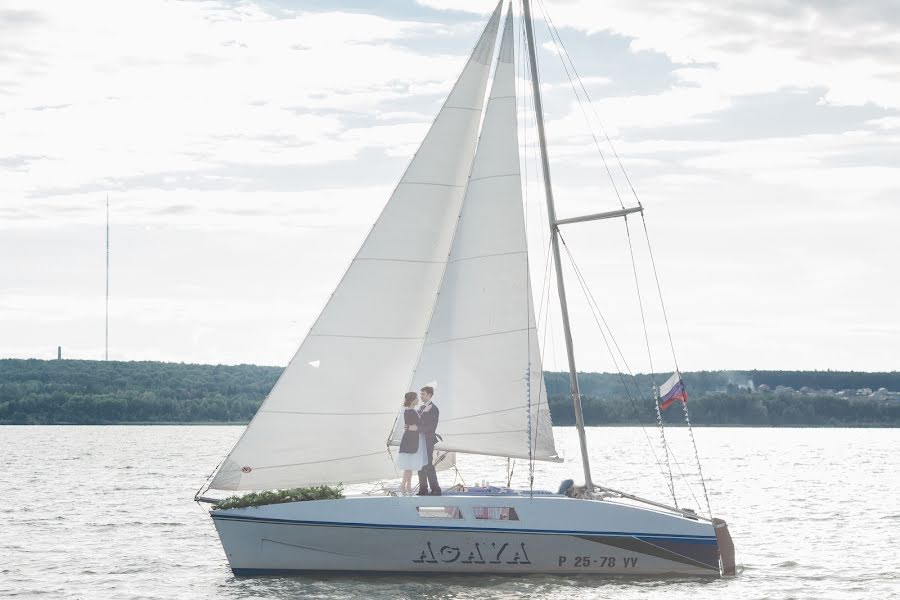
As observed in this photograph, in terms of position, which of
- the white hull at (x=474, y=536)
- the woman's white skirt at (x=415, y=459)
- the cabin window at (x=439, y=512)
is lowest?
the white hull at (x=474, y=536)

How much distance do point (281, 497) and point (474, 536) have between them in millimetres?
3504

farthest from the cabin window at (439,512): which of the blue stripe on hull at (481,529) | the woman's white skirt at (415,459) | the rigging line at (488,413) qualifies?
the rigging line at (488,413)

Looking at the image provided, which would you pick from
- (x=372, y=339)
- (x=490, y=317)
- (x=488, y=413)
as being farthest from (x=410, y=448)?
(x=490, y=317)

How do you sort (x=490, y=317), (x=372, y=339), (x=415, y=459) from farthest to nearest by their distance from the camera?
(x=372, y=339), (x=490, y=317), (x=415, y=459)

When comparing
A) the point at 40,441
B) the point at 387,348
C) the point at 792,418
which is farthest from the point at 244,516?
the point at 792,418

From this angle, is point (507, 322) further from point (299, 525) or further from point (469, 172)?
point (299, 525)

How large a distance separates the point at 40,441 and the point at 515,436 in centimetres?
10525

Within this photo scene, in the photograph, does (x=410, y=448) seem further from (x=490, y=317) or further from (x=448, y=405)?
(x=490, y=317)

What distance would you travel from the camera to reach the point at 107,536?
113 feet

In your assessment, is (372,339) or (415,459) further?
(372,339)

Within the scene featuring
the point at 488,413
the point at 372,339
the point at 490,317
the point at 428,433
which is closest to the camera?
the point at 428,433

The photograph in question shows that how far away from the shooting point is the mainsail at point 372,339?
23.4 metres

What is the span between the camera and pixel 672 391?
23.3m

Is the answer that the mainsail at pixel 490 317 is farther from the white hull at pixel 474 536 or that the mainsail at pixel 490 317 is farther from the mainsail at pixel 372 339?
the white hull at pixel 474 536
